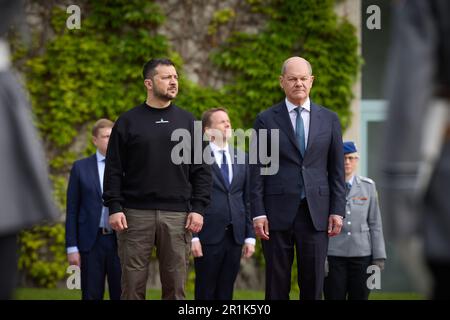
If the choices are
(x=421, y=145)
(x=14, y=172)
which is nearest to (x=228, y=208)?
(x=14, y=172)

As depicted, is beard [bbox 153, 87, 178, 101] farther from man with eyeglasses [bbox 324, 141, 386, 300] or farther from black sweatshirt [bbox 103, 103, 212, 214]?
man with eyeglasses [bbox 324, 141, 386, 300]

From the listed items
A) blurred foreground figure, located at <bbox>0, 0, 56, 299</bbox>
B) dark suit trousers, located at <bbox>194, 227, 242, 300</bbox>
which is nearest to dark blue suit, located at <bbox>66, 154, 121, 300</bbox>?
dark suit trousers, located at <bbox>194, 227, 242, 300</bbox>

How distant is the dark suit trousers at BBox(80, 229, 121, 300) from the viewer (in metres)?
6.42

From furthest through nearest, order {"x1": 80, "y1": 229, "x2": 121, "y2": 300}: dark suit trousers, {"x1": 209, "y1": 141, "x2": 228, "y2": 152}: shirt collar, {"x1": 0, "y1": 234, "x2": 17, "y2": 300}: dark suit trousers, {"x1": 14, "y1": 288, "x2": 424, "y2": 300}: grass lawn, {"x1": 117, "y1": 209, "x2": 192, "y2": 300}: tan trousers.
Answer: {"x1": 14, "y1": 288, "x2": 424, "y2": 300}: grass lawn, {"x1": 209, "y1": 141, "x2": 228, "y2": 152}: shirt collar, {"x1": 80, "y1": 229, "x2": 121, "y2": 300}: dark suit trousers, {"x1": 117, "y1": 209, "x2": 192, "y2": 300}: tan trousers, {"x1": 0, "y1": 234, "x2": 17, "y2": 300}: dark suit trousers

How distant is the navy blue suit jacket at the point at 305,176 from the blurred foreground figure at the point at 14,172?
3.13 metres

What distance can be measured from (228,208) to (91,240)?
1.04m

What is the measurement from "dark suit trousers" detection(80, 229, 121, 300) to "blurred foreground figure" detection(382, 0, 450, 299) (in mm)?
4444

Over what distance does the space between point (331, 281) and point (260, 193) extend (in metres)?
1.05

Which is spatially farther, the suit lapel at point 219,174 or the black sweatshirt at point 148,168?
the suit lapel at point 219,174

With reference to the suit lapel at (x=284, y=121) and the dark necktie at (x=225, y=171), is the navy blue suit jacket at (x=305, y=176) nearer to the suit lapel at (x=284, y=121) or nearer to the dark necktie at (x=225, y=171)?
the suit lapel at (x=284, y=121)

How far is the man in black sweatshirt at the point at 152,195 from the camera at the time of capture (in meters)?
5.54

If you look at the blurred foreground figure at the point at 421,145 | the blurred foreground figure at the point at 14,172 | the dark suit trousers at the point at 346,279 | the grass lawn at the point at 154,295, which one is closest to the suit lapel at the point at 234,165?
the dark suit trousers at the point at 346,279

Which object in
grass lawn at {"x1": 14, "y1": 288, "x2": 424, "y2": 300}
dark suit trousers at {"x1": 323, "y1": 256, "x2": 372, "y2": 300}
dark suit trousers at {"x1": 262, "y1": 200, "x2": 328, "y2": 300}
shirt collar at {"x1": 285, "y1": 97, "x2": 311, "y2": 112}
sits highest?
shirt collar at {"x1": 285, "y1": 97, "x2": 311, "y2": 112}
